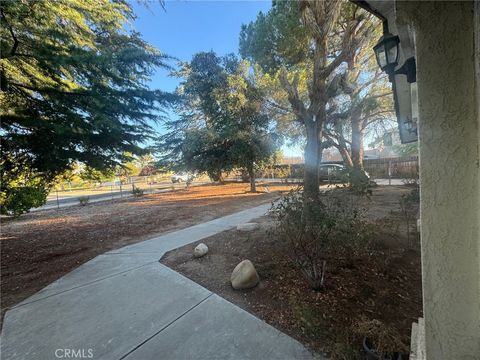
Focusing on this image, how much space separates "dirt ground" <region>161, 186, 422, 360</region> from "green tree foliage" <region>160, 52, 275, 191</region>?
28.5ft

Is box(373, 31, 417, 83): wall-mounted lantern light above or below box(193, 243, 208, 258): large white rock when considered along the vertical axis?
above

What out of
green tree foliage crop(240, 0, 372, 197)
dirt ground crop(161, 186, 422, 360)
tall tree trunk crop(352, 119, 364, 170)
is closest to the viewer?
dirt ground crop(161, 186, 422, 360)

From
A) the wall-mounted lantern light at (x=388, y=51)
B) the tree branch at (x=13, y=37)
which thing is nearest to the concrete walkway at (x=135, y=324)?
the wall-mounted lantern light at (x=388, y=51)

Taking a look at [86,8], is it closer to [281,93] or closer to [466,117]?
[466,117]

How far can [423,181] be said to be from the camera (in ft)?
3.52

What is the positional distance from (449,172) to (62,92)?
567cm

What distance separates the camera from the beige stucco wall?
0.98 meters

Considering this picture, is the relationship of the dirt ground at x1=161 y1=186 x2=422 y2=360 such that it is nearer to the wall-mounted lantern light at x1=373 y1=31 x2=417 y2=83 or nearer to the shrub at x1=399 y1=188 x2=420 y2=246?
the shrub at x1=399 y1=188 x2=420 y2=246

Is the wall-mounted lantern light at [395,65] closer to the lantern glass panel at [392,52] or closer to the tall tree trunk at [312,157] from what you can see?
the lantern glass panel at [392,52]

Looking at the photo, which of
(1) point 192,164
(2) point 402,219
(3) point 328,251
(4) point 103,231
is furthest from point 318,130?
(1) point 192,164

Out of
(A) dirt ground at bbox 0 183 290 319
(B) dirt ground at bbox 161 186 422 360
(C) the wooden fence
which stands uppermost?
(C) the wooden fence
